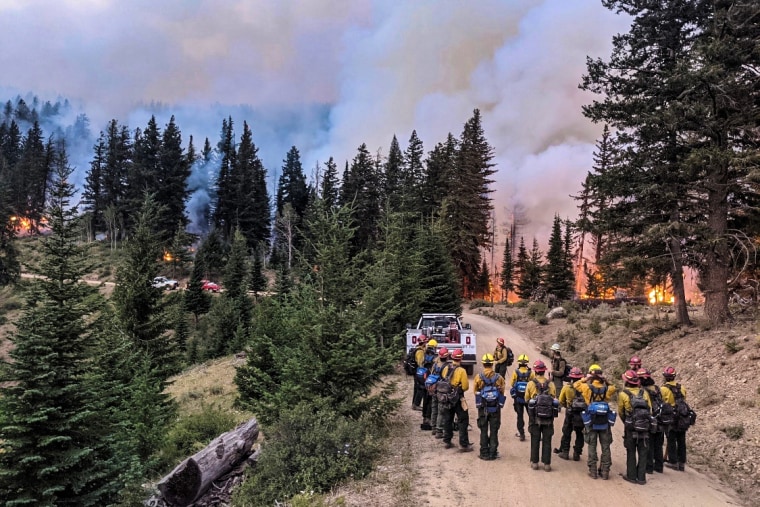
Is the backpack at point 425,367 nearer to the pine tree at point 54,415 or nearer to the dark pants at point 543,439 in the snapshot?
the dark pants at point 543,439

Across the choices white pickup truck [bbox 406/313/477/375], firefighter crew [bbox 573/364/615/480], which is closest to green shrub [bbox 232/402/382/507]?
firefighter crew [bbox 573/364/615/480]

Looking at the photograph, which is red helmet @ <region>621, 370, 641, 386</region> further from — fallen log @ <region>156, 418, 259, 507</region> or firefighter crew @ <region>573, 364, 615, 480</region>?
fallen log @ <region>156, 418, 259, 507</region>

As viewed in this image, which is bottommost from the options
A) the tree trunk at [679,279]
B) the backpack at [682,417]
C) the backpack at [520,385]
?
the backpack at [682,417]

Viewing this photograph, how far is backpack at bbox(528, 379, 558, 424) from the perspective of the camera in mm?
9156

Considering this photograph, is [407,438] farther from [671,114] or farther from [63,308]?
[671,114]

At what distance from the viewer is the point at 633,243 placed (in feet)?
62.5

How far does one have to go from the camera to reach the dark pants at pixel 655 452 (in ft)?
30.1

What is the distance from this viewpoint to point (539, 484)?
8.55 meters

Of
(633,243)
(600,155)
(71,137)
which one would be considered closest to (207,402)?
(633,243)

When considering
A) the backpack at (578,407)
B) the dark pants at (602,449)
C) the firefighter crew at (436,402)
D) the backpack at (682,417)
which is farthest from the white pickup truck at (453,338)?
the backpack at (682,417)

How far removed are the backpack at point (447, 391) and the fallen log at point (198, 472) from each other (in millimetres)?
4845

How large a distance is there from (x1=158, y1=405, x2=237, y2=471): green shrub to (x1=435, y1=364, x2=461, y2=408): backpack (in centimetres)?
663

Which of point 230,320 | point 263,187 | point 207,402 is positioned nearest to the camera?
point 207,402

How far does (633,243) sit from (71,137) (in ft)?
492
